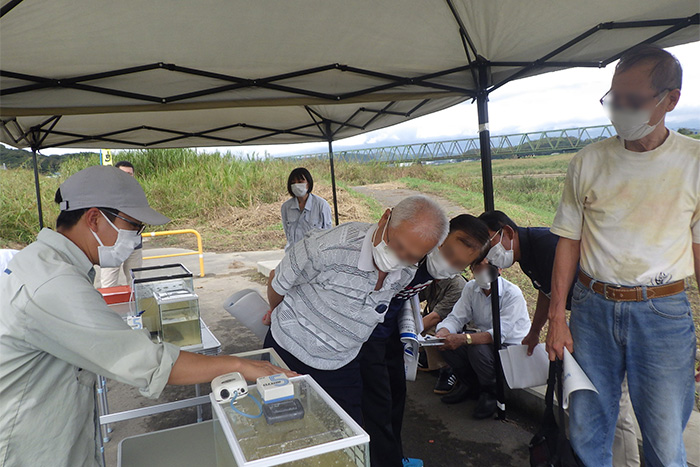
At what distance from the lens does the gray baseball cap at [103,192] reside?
1274mm

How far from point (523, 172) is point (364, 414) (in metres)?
9.10

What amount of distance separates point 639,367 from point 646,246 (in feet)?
1.53

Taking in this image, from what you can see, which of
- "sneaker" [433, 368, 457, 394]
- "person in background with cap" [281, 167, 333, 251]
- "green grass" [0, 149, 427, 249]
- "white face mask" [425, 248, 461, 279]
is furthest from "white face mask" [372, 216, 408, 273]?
"green grass" [0, 149, 427, 249]

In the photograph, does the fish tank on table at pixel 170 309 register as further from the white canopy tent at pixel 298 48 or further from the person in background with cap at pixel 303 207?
the person in background with cap at pixel 303 207

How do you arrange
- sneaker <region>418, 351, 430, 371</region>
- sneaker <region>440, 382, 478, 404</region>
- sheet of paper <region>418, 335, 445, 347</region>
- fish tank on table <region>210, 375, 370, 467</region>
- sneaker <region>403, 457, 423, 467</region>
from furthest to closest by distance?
1. sneaker <region>418, 351, 430, 371</region>
2. sneaker <region>440, 382, 478, 404</region>
3. sheet of paper <region>418, 335, 445, 347</region>
4. sneaker <region>403, 457, 423, 467</region>
5. fish tank on table <region>210, 375, 370, 467</region>

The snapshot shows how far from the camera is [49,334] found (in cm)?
106

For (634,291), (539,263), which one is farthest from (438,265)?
(634,291)

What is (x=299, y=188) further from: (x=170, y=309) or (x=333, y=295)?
(x=333, y=295)

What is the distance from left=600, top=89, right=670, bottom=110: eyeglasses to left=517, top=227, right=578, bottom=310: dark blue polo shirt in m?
0.77

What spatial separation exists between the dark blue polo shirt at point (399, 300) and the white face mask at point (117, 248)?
122 cm

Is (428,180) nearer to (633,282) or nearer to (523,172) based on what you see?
(523,172)

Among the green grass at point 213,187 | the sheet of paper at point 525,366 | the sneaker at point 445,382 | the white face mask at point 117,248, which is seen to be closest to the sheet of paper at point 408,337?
the sheet of paper at point 525,366

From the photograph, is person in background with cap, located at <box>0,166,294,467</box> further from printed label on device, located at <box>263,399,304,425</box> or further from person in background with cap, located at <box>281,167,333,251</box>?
person in background with cap, located at <box>281,167,333,251</box>

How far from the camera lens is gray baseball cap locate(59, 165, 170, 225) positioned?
1.27 meters
